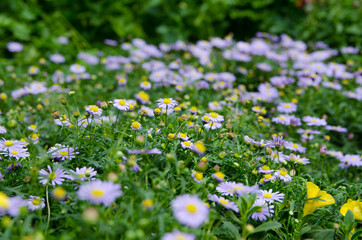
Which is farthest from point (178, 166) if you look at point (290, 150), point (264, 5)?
point (264, 5)

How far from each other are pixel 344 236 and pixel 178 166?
849 mm

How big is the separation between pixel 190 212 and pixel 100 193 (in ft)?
0.97

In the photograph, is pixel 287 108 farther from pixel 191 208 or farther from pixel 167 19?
pixel 167 19

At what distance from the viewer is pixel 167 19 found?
14.6 ft

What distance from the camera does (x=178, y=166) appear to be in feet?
4.66

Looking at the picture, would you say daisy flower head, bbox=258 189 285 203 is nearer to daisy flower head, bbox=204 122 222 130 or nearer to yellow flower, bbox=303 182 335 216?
yellow flower, bbox=303 182 335 216

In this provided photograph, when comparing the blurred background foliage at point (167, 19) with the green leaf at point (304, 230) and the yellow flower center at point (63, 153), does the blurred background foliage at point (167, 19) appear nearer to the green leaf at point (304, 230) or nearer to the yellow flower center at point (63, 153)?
the yellow flower center at point (63, 153)

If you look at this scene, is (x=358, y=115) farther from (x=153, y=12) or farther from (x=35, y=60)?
(x=35, y=60)

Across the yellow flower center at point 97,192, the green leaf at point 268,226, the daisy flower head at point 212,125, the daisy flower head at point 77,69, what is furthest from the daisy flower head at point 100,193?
the daisy flower head at point 77,69

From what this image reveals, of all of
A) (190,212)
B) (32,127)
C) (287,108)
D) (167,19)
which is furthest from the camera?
(167,19)

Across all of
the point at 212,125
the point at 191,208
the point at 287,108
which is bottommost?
the point at 287,108

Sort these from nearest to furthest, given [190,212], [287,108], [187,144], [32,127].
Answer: [190,212] → [187,144] → [32,127] → [287,108]

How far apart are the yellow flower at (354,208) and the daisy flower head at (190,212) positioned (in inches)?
35.6

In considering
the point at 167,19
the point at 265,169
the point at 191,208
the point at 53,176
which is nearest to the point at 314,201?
the point at 265,169
